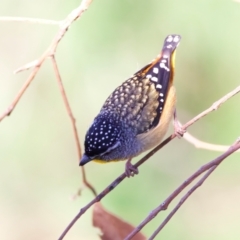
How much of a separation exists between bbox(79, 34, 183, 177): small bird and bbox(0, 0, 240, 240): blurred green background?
2.21 metres

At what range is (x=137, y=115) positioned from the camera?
3934 millimetres

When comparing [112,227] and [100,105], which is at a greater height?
[112,227]

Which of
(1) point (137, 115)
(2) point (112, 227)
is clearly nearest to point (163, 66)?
(1) point (137, 115)

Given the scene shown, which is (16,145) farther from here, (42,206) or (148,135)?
(148,135)

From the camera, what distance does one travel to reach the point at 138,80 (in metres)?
4.13

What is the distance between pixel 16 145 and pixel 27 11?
1.67m

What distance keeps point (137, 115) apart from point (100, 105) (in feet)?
9.20

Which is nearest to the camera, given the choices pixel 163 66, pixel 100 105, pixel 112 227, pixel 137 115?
pixel 112 227

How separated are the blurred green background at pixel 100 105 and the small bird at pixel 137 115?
2205 mm

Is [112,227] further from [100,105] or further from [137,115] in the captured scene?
[100,105]

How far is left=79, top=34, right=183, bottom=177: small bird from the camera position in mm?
3582

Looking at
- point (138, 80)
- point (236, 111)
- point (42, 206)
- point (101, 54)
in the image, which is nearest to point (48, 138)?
point (42, 206)

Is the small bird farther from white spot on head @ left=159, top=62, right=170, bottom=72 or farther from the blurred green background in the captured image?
the blurred green background

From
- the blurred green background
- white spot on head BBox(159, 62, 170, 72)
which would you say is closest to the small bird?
white spot on head BBox(159, 62, 170, 72)
